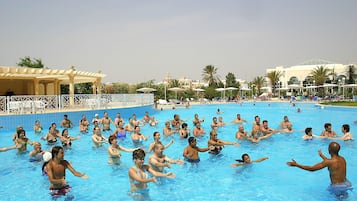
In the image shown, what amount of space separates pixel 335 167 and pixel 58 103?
55.9ft

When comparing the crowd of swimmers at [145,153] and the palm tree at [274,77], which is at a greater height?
the palm tree at [274,77]

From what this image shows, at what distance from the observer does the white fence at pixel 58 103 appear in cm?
1748

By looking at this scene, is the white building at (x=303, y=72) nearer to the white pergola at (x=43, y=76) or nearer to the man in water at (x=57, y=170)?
the white pergola at (x=43, y=76)

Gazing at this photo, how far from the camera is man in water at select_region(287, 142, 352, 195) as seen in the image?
18.7 feet

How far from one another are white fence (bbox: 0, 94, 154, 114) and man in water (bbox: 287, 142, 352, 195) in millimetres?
16033

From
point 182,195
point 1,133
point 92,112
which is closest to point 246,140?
point 182,195

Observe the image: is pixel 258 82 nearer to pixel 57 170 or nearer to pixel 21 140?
pixel 21 140

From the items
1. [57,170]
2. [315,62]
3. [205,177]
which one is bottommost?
[205,177]

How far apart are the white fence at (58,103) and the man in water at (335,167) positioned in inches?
631

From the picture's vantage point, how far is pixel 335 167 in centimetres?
587

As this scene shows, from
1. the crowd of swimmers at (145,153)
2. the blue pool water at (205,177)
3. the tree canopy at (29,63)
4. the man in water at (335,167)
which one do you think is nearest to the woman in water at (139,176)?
the crowd of swimmers at (145,153)

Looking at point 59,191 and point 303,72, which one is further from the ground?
point 303,72

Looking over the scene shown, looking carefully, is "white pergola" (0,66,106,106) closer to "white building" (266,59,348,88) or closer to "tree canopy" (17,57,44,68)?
"tree canopy" (17,57,44,68)

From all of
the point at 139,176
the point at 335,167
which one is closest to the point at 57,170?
the point at 139,176
